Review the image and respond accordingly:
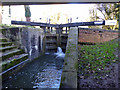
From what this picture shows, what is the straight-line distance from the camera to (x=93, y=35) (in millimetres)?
7613

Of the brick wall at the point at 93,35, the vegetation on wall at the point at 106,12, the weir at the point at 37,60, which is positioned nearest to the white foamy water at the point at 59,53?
the weir at the point at 37,60

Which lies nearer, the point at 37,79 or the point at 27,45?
the point at 37,79

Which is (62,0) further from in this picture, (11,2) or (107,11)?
(107,11)

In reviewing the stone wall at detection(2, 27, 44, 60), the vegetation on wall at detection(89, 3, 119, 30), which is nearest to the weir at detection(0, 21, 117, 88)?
the stone wall at detection(2, 27, 44, 60)

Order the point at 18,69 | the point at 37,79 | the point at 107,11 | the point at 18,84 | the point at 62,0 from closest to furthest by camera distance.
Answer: the point at 62,0 → the point at 18,84 → the point at 37,79 → the point at 18,69 → the point at 107,11

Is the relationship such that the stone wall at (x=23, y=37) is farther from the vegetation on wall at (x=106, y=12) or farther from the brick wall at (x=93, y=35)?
the vegetation on wall at (x=106, y=12)

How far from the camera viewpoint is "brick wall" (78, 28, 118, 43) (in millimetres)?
7531

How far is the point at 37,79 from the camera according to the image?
4395 millimetres

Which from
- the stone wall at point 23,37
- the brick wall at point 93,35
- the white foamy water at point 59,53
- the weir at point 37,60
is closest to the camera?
the weir at point 37,60

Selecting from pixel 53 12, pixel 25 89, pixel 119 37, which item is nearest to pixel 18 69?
pixel 25 89

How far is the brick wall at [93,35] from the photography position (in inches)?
297

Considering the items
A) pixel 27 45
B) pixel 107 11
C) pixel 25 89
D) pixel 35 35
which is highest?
pixel 107 11

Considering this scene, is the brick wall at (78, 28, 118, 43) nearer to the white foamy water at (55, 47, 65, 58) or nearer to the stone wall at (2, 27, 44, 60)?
the white foamy water at (55, 47, 65, 58)

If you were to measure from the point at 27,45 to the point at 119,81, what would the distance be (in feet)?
16.7
